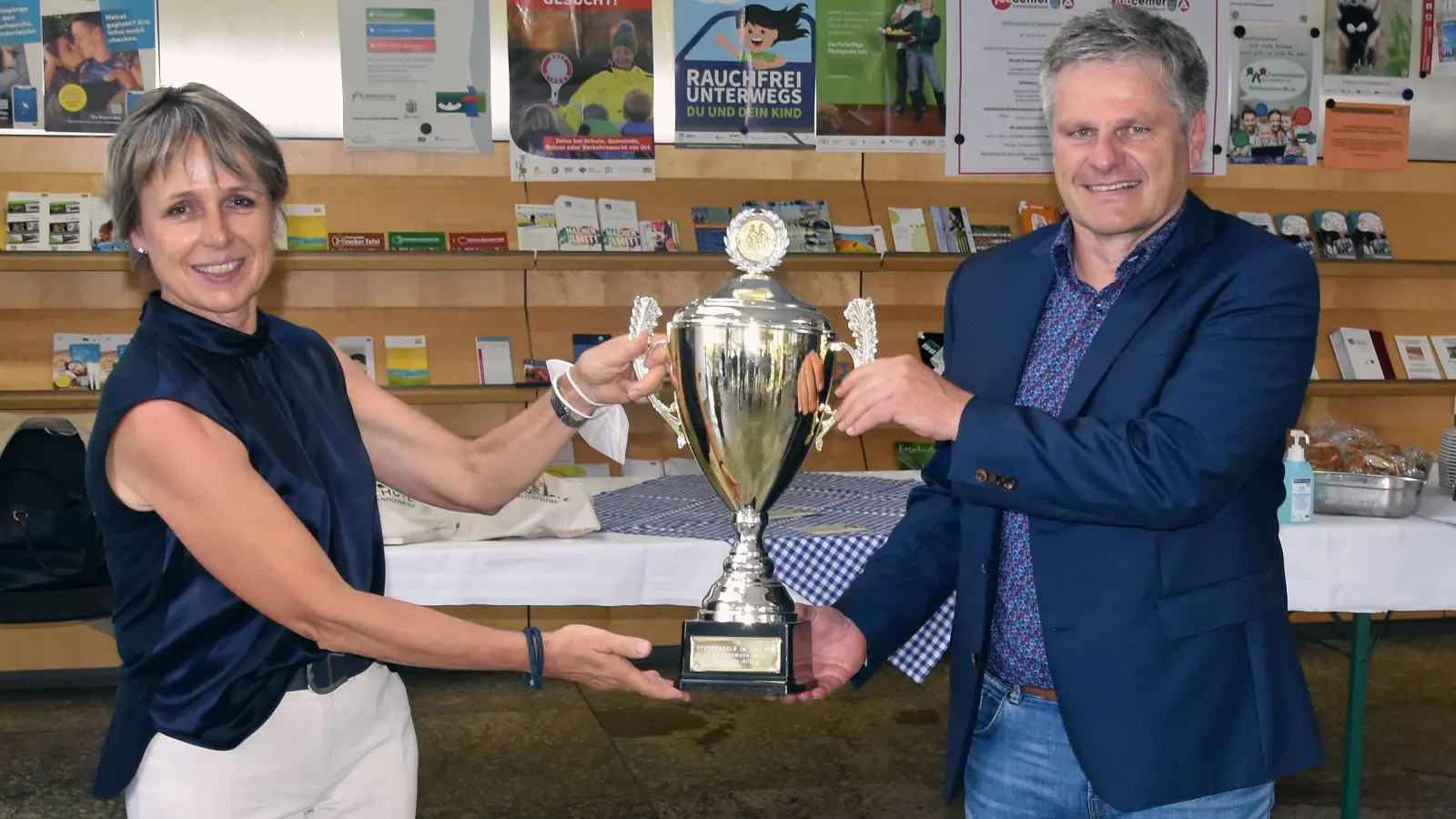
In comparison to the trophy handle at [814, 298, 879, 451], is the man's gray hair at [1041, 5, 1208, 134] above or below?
above

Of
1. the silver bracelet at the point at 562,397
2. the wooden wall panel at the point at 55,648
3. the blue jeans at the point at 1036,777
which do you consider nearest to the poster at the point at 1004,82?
the wooden wall panel at the point at 55,648

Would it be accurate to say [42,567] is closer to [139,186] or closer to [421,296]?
[421,296]

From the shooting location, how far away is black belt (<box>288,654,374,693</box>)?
1720mm

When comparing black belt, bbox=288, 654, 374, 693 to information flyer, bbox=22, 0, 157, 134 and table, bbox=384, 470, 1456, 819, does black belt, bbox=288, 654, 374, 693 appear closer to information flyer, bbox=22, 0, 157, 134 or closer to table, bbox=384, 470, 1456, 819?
table, bbox=384, 470, 1456, 819

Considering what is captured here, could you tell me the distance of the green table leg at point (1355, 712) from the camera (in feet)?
11.3

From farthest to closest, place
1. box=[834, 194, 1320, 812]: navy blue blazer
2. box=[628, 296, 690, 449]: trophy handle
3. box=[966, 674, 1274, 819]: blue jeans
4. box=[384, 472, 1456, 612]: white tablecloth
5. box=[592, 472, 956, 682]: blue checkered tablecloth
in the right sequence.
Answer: box=[384, 472, 1456, 612]: white tablecloth < box=[592, 472, 956, 682]: blue checkered tablecloth < box=[628, 296, 690, 449]: trophy handle < box=[966, 674, 1274, 819]: blue jeans < box=[834, 194, 1320, 812]: navy blue blazer

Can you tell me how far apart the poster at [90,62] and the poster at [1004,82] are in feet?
10.2

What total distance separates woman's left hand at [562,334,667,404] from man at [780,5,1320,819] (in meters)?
0.36

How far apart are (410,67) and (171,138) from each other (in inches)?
150

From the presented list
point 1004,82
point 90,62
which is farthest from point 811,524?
point 90,62

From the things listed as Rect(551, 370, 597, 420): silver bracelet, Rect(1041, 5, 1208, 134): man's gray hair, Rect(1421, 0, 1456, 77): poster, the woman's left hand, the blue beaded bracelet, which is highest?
Rect(1421, 0, 1456, 77): poster

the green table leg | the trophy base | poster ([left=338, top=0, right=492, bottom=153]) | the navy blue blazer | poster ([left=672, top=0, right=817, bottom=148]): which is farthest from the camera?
poster ([left=672, top=0, right=817, bottom=148])

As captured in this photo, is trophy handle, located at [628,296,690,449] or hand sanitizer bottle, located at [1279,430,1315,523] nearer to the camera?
trophy handle, located at [628,296,690,449]

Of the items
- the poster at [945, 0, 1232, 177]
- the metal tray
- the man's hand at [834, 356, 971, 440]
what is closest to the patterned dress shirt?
the man's hand at [834, 356, 971, 440]
